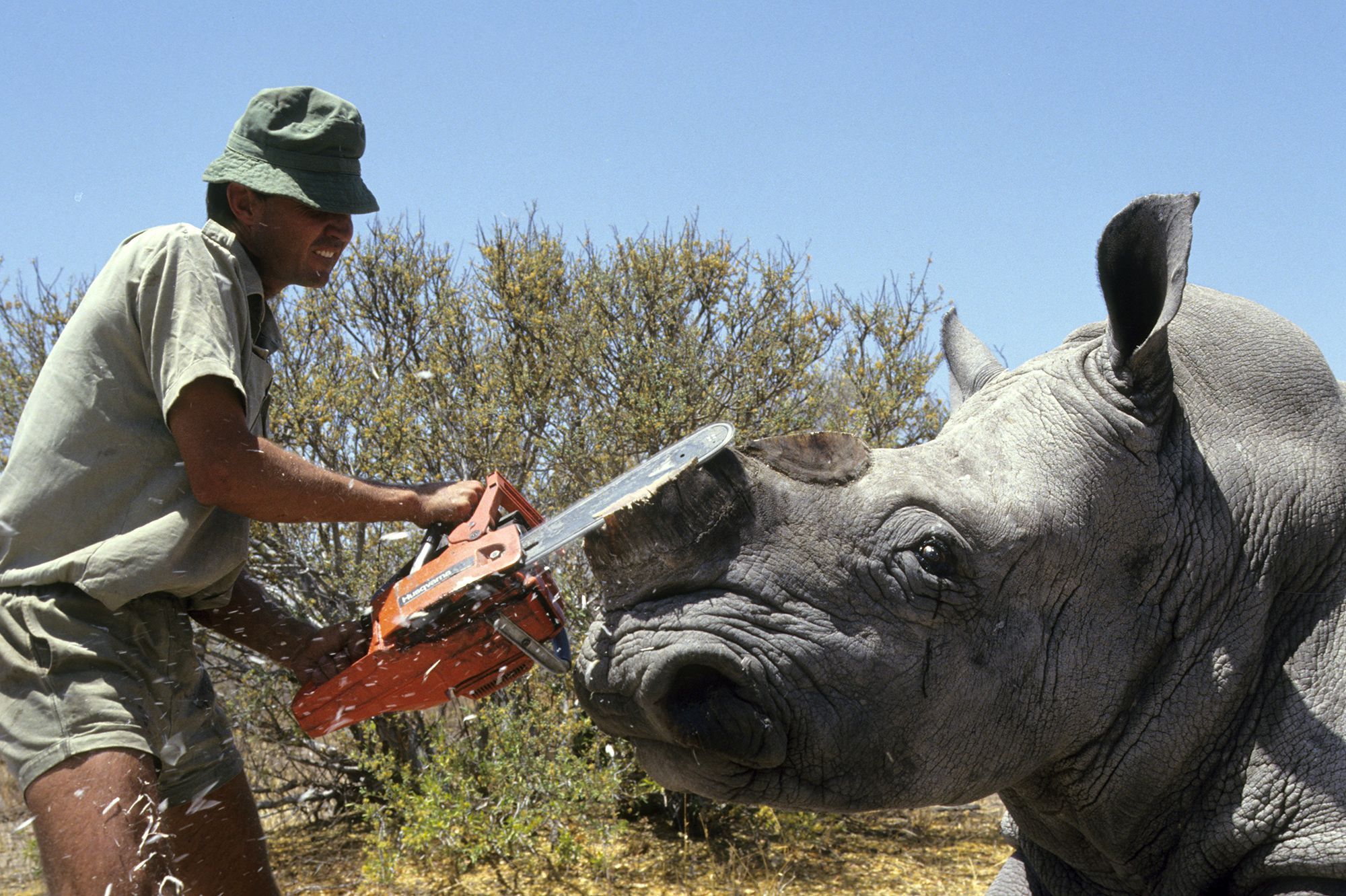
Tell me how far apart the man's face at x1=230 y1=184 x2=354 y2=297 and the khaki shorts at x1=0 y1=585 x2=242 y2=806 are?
2.80 feet

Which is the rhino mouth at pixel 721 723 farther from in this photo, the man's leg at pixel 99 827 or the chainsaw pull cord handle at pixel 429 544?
the man's leg at pixel 99 827

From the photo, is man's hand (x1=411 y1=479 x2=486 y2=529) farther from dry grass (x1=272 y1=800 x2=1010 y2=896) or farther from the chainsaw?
dry grass (x1=272 y1=800 x2=1010 y2=896)

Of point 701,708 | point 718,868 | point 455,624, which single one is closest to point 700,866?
point 718,868

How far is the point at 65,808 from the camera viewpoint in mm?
2447

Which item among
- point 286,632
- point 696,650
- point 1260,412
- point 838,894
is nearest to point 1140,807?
point 1260,412

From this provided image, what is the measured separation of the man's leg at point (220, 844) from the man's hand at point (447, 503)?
34.4 inches

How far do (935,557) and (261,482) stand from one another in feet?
4.76

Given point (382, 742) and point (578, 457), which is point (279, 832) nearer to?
point (382, 742)

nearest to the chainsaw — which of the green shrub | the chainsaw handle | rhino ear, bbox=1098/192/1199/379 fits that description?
the chainsaw handle

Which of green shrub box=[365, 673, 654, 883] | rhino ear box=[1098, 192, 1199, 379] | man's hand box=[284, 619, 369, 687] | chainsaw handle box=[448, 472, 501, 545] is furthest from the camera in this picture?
green shrub box=[365, 673, 654, 883]

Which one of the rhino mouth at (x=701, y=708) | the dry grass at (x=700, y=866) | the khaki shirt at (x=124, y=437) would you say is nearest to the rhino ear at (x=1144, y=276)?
the rhino mouth at (x=701, y=708)

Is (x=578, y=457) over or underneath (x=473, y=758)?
over

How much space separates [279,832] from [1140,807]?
660cm

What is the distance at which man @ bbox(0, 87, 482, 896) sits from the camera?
251 cm
